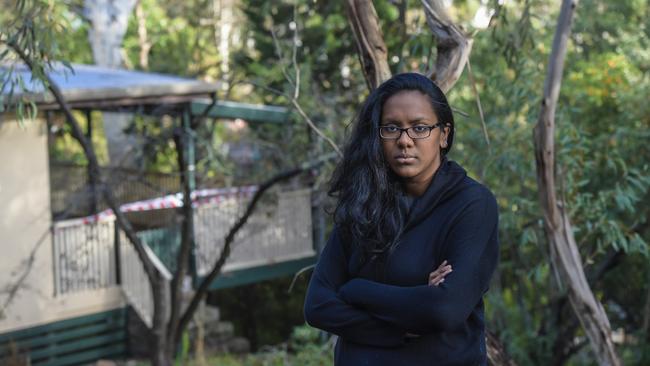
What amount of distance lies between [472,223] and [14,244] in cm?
978

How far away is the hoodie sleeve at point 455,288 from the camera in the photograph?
8.21 ft

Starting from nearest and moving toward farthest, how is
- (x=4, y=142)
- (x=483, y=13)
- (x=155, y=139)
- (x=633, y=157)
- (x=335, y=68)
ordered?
(x=483, y=13)
(x=633, y=157)
(x=155, y=139)
(x=4, y=142)
(x=335, y=68)

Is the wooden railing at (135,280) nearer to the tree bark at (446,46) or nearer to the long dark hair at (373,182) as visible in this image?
the tree bark at (446,46)

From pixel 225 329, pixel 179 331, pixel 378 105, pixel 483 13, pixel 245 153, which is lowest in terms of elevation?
pixel 225 329

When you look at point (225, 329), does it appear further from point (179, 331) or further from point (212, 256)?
point (179, 331)

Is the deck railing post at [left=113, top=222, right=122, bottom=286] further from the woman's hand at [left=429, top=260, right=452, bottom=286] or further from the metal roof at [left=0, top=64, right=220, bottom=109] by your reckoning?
the woman's hand at [left=429, top=260, right=452, bottom=286]

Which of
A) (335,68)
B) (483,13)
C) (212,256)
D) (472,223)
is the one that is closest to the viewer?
(472,223)

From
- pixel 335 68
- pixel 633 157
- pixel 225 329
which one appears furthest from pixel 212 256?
pixel 633 157

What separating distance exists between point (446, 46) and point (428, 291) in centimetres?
206

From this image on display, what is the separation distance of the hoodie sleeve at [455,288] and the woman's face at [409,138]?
0.68 ft

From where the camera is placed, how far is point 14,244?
11266 millimetres

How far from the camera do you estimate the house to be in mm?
11117

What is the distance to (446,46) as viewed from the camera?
14.1 feet

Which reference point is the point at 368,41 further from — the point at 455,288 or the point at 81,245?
the point at 81,245
